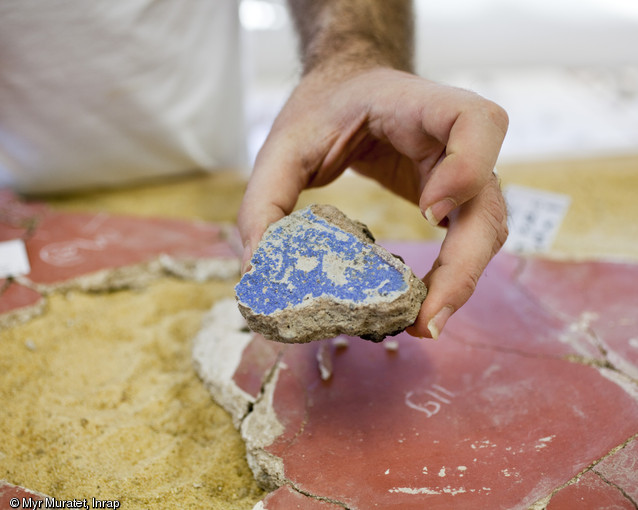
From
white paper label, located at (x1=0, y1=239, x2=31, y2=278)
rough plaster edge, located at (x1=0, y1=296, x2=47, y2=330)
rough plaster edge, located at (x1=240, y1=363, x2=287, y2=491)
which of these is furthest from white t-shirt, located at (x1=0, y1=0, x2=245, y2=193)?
rough plaster edge, located at (x1=240, y1=363, x2=287, y2=491)

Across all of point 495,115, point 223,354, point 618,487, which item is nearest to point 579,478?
point 618,487

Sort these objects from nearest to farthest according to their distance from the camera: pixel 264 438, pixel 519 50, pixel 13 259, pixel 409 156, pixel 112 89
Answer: pixel 264 438
pixel 409 156
pixel 13 259
pixel 112 89
pixel 519 50

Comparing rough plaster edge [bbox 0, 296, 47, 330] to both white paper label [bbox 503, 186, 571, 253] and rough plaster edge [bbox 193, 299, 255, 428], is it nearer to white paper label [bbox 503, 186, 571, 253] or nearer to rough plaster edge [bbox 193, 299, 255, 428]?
rough plaster edge [bbox 193, 299, 255, 428]

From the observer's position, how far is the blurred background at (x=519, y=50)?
3.91 meters

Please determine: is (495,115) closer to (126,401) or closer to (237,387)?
(237,387)

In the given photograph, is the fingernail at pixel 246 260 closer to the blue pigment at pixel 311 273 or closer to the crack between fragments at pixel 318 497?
the blue pigment at pixel 311 273

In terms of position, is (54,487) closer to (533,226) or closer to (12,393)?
(12,393)

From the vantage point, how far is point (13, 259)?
175 cm

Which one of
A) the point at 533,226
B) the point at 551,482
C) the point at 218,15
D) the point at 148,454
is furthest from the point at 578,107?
the point at 148,454

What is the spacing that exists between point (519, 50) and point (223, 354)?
3511 mm

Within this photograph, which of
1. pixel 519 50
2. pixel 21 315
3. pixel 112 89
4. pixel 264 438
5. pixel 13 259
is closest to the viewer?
pixel 264 438

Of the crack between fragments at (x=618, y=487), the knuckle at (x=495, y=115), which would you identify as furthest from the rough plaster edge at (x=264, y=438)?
the knuckle at (x=495, y=115)

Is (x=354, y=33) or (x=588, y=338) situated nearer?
(x=588, y=338)

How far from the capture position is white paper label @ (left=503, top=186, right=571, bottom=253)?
204 cm
